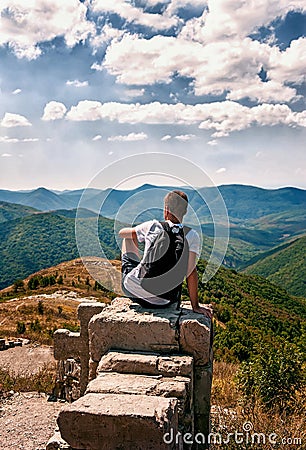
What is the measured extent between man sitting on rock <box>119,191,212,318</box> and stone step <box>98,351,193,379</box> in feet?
2.44

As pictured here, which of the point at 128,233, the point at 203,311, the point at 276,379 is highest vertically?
the point at 128,233

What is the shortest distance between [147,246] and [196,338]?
1.12 m

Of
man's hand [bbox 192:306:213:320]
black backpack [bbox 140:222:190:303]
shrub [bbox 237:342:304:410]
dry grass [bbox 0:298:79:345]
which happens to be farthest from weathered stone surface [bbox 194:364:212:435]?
dry grass [bbox 0:298:79:345]

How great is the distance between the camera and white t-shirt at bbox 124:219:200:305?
4.39m

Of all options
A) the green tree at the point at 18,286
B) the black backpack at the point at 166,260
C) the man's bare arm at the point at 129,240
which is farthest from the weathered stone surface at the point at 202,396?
the green tree at the point at 18,286

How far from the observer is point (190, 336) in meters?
3.95

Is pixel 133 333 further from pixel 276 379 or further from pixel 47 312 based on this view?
pixel 47 312

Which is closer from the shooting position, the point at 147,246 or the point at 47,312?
the point at 147,246

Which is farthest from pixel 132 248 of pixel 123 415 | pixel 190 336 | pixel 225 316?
pixel 225 316

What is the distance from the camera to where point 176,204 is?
4445 mm

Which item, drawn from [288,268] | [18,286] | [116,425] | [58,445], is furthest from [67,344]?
[288,268]

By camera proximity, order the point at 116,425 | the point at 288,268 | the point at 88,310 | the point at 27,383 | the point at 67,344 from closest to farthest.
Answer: the point at 116,425
the point at 88,310
the point at 67,344
the point at 27,383
the point at 288,268

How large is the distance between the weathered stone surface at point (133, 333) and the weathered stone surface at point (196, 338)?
0.08 meters

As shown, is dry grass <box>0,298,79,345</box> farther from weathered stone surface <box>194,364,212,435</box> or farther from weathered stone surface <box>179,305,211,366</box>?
weathered stone surface <box>179,305,211,366</box>
